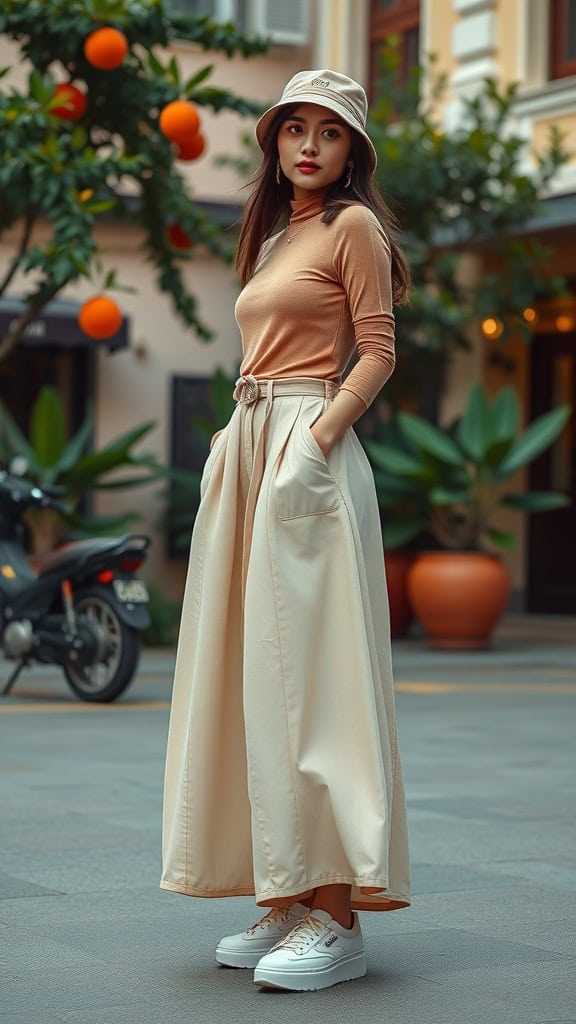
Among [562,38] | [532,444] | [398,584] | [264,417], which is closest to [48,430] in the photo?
[398,584]

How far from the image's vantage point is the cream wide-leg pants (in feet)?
12.4

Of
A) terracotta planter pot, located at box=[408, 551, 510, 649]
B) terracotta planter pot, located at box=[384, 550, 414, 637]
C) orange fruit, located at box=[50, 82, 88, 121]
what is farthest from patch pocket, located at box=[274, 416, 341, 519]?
terracotta planter pot, located at box=[384, 550, 414, 637]

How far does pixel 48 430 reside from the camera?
13.7 meters

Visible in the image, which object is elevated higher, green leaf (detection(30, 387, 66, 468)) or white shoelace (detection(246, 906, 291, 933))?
green leaf (detection(30, 387, 66, 468))

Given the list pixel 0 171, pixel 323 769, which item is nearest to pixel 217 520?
pixel 323 769

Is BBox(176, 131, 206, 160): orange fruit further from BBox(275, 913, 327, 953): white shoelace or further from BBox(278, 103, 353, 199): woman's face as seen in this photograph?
BBox(275, 913, 327, 953): white shoelace

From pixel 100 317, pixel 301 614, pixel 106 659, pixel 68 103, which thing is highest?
pixel 68 103

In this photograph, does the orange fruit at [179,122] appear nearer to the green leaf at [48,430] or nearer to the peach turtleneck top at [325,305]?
the green leaf at [48,430]

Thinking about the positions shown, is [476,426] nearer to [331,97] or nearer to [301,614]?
[331,97]

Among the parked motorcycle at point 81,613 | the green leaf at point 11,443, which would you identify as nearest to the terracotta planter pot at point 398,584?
the green leaf at point 11,443

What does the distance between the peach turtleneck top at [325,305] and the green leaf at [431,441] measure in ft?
32.1

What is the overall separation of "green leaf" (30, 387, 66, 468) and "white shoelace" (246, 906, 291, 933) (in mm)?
9871

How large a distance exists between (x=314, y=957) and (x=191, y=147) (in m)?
6.96

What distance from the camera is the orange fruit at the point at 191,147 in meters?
9.96
